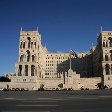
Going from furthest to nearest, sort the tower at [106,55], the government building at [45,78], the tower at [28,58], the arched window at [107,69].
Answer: the arched window at [107,69] → the tower at [28,58] → the tower at [106,55] → the government building at [45,78]

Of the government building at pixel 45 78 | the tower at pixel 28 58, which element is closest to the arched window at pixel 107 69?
the government building at pixel 45 78

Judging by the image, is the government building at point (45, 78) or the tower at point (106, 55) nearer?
the government building at point (45, 78)

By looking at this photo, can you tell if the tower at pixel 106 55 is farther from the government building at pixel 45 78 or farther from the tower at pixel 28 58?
the tower at pixel 28 58

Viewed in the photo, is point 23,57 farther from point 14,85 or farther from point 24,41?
point 14,85

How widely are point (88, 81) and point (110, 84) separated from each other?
13033 millimetres

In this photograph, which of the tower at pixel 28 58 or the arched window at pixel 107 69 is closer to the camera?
the tower at pixel 28 58

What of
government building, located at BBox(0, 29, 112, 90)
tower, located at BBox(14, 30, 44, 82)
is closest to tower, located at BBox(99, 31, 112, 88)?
government building, located at BBox(0, 29, 112, 90)

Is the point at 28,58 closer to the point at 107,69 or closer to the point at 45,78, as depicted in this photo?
the point at 45,78

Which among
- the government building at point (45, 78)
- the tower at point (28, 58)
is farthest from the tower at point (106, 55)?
the tower at point (28, 58)

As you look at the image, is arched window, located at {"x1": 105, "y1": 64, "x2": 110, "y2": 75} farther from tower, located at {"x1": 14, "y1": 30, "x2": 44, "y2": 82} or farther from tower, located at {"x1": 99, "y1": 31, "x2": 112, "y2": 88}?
tower, located at {"x1": 14, "y1": 30, "x2": 44, "y2": 82}

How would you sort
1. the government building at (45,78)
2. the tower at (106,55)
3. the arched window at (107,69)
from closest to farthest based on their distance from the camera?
the government building at (45,78) → the tower at (106,55) → the arched window at (107,69)

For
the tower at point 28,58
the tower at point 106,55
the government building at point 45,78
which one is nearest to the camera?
the government building at point 45,78

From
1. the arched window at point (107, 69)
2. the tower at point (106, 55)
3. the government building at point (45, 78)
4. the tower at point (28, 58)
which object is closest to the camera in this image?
the government building at point (45, 78)

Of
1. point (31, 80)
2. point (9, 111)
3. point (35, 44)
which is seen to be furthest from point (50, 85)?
point (9, 111)
